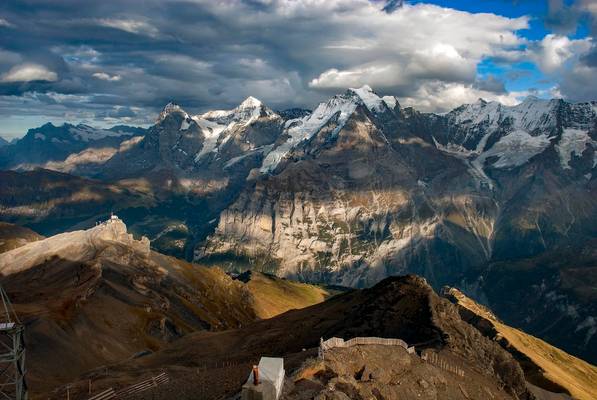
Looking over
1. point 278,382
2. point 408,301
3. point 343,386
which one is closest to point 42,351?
point 408,301

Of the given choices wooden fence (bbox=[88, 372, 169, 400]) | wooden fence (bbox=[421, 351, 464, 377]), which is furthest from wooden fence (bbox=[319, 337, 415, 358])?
wooden fence (bbox=[88, 372, 169, 400])

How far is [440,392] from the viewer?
3145 inches

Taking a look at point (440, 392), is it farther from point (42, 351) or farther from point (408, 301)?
point (42, 351)

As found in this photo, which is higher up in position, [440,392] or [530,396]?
[440,392]

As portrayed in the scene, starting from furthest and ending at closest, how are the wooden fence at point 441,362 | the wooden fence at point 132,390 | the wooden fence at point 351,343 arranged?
the wooden fence at point 441,362, the wooden fence at point 132,390, the wooden fence at point 351,343

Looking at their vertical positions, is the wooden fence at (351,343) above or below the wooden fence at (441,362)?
above

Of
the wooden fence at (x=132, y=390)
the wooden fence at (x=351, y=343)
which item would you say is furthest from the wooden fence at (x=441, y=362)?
the wooden fence at (x=132, y=390)

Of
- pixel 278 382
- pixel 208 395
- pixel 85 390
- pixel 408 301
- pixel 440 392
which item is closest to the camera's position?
pixel 278 382

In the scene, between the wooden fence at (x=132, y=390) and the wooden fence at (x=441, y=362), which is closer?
the wooden fence at (x=132, y=390)

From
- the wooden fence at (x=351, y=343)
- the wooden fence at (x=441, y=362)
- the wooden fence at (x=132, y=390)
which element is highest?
the wooden fence at (x=351, y=343)

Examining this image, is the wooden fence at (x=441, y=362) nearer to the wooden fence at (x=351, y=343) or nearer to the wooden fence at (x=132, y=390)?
the wooden fence at (x=351, y=343)

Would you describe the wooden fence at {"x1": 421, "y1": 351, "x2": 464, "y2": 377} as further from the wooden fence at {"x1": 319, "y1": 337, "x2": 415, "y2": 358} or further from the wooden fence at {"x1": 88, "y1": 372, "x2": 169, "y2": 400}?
the wooden fence at {"x1": 88, "y1": 372, "x2": 169, "y2": 400}

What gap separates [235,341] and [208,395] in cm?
8018

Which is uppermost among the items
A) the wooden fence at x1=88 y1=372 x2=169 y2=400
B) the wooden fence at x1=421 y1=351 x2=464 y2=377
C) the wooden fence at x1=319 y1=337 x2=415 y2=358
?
the wooden fence at x1=319 y1=337 x2=415 y2=358
